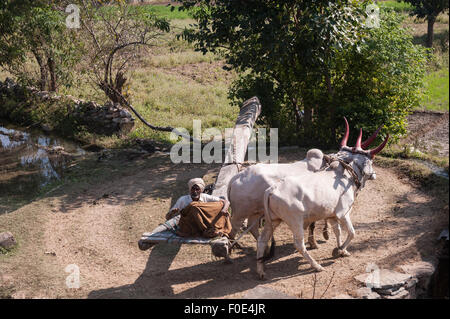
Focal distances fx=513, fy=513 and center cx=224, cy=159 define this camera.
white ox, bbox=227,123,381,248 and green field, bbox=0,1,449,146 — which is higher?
green field, bbox=0,1,449,146

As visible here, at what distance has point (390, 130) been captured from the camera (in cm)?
1096

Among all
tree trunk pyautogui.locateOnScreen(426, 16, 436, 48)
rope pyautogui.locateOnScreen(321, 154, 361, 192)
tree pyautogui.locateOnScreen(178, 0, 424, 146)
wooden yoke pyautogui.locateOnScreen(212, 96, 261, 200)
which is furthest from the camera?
tree trunk pyautogui.locateOnScreen(426, 16, 436, 48)

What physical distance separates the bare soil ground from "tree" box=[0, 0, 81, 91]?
18.6ft

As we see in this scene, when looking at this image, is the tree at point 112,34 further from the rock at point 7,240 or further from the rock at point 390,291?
the rock at point 390,291

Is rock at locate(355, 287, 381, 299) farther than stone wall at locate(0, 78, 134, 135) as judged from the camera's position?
No

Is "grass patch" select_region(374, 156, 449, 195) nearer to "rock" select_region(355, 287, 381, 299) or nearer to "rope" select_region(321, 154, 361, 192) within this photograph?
"rope" select_region(321, 154, 361, 192)

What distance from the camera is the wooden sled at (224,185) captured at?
6371 mm

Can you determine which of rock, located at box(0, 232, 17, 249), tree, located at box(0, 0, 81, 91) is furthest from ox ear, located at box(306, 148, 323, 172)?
tree, located at box(0, 0, 81, 91)

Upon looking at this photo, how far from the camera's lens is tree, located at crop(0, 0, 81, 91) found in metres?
13.5

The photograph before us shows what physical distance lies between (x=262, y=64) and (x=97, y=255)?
5594 millimetres

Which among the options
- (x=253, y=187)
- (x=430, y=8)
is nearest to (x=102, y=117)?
(x=253, y=187)

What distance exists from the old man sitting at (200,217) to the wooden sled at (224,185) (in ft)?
0.37

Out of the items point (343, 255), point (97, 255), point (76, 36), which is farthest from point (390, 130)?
point (76, 36)

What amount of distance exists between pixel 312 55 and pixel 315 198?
510 cm
